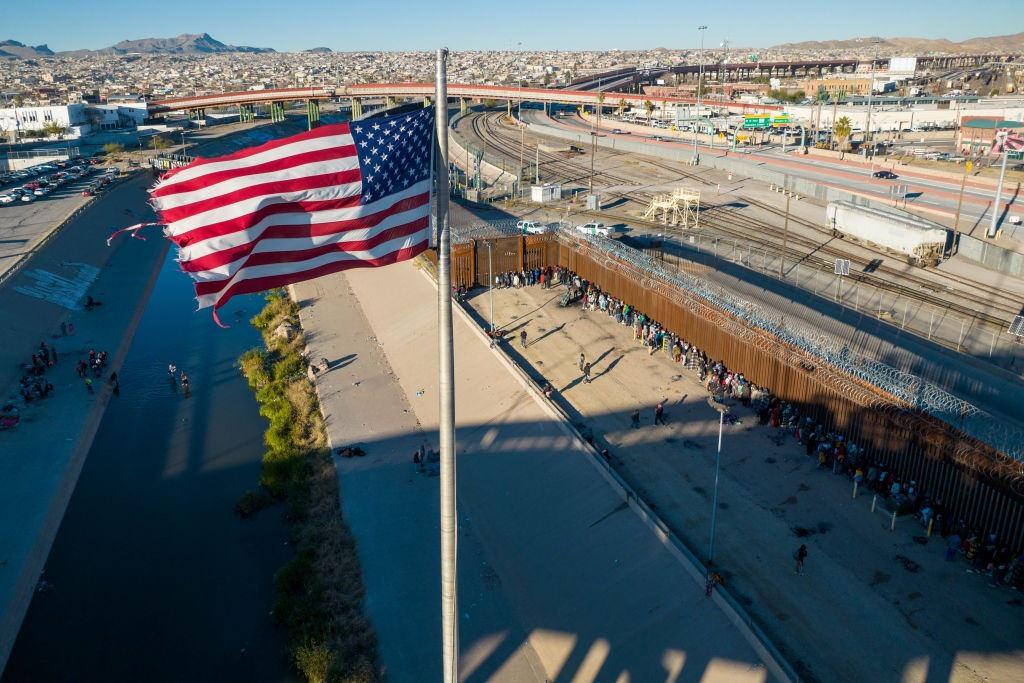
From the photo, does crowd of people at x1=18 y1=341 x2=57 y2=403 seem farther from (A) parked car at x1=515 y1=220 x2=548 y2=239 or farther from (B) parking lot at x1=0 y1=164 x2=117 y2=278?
(A) parked car at x1=515 y1=220 x2=548 y2=239

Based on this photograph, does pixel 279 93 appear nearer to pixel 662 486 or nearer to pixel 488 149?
pixel 488 149

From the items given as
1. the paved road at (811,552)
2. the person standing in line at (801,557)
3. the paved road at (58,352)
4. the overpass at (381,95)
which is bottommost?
the paved road at (58,352)

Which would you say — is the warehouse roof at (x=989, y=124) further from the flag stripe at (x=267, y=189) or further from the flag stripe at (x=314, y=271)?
the flag stripe at (x=267, y=189)

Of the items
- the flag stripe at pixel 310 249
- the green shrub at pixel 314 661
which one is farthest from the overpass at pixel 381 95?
the flag stripe at pixel 310 249

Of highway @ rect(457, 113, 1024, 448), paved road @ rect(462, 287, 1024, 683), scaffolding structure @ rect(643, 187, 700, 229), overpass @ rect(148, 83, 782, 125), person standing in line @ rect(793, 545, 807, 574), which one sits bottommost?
paved road @ rect(462, 287, 1024, 683)

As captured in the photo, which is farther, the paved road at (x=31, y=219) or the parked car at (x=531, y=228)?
the paved road at (x=31, y=219)

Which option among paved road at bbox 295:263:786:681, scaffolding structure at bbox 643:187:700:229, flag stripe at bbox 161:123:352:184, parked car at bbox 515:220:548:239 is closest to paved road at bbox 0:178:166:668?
paved road at bbox 295:263:786:681

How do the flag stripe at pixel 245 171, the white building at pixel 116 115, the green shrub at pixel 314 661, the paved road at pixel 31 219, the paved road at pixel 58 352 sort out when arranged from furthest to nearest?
1. the white building at pixel 116 115
2. the paved road at pixel 31 219
3. the paved road at pixel 58 352
4. the green shrub at pixel 314 661
5. the flag stripe at pixel 245 171
